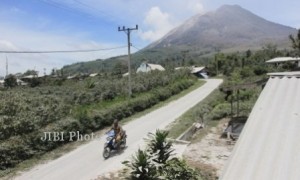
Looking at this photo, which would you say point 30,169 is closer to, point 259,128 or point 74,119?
point 74,119

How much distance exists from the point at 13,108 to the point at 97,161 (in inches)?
178

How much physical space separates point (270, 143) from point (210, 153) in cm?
1024

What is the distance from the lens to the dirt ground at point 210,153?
13.0 meters

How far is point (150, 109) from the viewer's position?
97.7ft

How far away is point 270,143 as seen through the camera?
5348 mm

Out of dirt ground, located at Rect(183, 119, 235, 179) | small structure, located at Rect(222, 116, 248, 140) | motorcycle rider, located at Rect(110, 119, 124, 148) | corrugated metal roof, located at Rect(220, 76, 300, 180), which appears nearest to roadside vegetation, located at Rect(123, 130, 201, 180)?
dirt ground, located at Rect(183, 119, 235, 179)

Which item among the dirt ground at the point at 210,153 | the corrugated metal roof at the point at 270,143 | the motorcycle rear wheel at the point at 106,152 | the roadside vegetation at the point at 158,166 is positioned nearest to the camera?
the corrugated metal roof at the point at 270,143

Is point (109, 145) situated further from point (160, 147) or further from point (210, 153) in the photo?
point (210, 153)

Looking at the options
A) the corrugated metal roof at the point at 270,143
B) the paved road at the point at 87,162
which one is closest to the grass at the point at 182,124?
the paved road at the point at 87,162

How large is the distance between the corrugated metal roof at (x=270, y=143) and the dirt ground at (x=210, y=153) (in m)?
6.08

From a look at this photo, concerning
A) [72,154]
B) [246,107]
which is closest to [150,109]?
[246,107]

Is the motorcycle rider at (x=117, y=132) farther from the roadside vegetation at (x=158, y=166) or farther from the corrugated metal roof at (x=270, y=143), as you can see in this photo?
the corrugated metal roof at (x=270, y=143)

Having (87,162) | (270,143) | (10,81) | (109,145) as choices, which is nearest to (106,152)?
(109,145)

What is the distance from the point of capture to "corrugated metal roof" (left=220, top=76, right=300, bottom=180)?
15.5 feet
